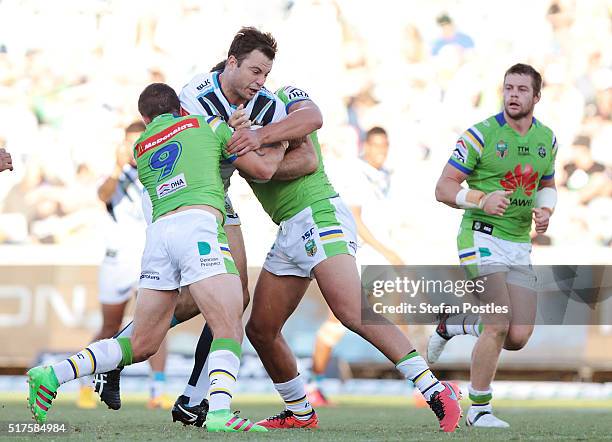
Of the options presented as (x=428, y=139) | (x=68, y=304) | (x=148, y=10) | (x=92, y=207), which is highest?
(x=148, y=10)

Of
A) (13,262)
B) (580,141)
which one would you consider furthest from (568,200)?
(13,262)

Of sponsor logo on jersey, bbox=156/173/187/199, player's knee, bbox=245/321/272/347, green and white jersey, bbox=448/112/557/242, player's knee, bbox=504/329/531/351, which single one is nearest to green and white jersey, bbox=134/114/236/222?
sponsor logo on jersey, bbox=156/173/187/199

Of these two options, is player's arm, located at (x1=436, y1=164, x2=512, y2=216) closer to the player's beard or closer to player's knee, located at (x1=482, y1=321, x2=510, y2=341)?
the player's beard

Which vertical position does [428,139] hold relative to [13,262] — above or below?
above

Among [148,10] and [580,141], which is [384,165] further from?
[148,10]

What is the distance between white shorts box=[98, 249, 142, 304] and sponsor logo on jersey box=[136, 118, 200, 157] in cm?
469

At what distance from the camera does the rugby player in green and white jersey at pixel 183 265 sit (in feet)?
19.0

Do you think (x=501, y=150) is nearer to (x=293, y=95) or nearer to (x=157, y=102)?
(x=293, y=95)

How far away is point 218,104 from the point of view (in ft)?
Result: 21.2

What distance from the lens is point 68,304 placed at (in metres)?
12.9

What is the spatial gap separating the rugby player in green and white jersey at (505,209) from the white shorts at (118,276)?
3.76m

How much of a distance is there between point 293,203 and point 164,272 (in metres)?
1.17

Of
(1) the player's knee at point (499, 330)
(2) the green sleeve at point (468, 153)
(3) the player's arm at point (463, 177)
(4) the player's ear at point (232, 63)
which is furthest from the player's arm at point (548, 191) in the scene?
(4) the player's ear at point (232, 63)

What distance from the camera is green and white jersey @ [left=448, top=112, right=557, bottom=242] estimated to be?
771cm
